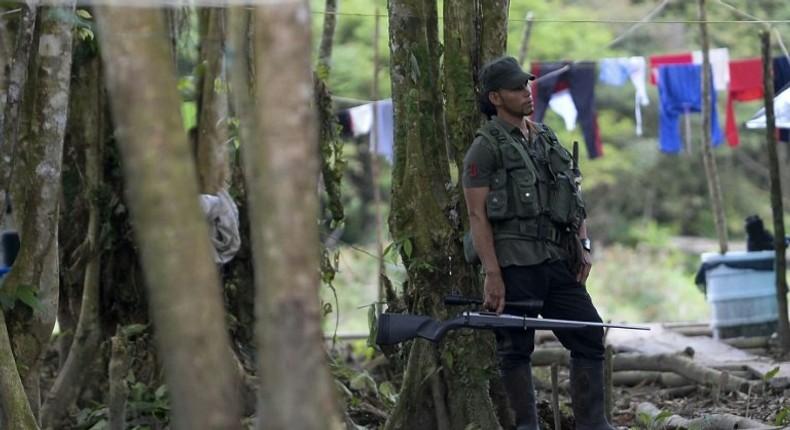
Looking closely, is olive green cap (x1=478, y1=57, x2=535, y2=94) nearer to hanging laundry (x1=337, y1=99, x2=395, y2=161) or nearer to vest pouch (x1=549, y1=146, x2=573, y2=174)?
vest pouch (x1=549, y1=146, x2=573, y2=174)

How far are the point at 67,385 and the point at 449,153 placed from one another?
3.14 m

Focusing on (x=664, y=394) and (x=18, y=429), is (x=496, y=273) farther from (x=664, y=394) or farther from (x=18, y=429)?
(x=664, y=394)

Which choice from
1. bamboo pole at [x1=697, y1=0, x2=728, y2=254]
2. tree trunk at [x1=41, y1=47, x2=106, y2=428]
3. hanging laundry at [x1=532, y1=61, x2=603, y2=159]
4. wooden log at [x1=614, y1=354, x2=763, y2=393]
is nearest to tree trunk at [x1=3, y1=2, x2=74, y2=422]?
tree trunk at [x1=41, y1=47, x2=106, y2=428]

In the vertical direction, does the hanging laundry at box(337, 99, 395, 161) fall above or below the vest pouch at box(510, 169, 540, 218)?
above

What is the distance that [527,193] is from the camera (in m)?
5.46

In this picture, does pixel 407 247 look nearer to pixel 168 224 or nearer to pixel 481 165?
pixel 481 165

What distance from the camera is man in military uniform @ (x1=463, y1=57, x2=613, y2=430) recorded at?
5484 mm

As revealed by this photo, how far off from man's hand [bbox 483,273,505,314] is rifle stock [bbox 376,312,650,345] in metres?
0.08

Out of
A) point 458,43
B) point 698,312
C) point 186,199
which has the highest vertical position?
point 458,43

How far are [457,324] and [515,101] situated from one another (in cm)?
106

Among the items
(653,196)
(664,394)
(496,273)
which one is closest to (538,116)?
(664,394)

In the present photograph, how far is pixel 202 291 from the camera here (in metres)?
3.16

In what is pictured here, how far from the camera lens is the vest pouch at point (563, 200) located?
5.55 m

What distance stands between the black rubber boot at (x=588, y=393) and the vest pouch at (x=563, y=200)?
0.67 meters
